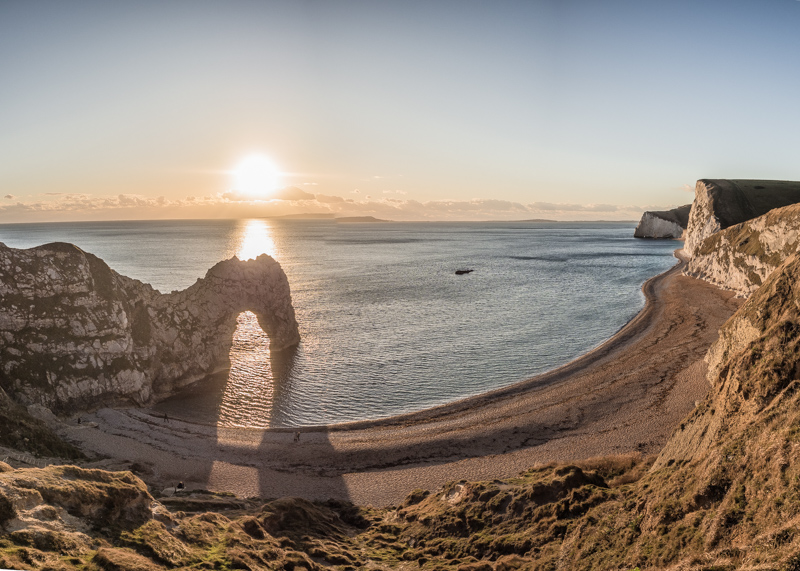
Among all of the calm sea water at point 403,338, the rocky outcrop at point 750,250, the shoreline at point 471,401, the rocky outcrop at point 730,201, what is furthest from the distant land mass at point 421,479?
the rocky outcrop at point 730,201

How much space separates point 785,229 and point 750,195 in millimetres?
65452

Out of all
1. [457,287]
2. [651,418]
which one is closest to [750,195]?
[457,287]

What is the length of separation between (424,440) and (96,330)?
31.5 metres

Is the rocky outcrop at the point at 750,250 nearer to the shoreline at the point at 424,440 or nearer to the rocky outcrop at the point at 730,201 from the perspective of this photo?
the rocky outcrop at the point at 730,201

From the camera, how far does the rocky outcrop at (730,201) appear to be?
109m

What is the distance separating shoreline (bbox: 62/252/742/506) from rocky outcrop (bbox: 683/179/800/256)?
82.2 meters

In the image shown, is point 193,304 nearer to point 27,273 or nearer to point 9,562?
point 27,273

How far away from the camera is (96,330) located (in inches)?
1634

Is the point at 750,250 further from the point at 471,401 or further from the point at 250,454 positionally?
the point at 250,454

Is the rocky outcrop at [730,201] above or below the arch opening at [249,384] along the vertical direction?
above

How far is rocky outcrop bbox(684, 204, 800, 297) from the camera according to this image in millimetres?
64312

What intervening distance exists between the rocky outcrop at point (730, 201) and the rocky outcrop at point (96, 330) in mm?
112314

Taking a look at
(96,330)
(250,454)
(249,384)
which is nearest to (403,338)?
(249,384)

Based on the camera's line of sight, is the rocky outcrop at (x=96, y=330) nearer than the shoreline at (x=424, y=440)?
No
